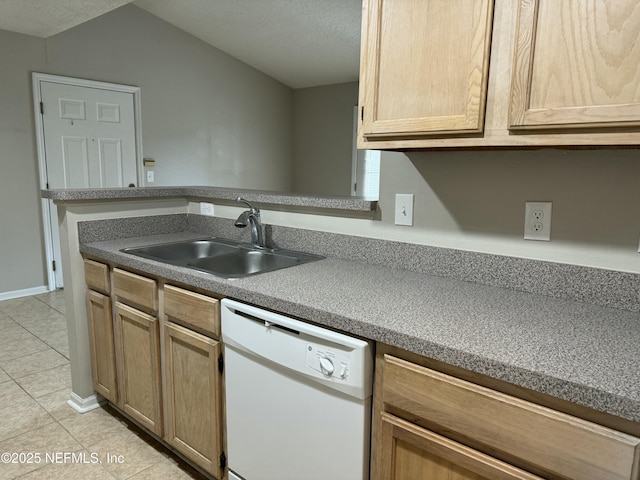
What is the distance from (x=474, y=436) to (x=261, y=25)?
4838 mm

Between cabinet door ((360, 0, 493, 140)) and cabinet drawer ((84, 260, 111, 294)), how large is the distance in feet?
4.45

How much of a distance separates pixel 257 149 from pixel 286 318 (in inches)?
207

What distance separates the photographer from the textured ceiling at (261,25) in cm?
346

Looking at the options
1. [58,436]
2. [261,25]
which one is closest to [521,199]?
[58,436]

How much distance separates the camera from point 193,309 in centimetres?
162

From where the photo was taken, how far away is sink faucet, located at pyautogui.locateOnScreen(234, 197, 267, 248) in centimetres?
202

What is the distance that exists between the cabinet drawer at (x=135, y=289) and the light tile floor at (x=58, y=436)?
2.19 ft

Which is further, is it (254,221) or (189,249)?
(189,249)

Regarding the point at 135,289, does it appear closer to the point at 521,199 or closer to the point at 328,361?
the point at 328,361

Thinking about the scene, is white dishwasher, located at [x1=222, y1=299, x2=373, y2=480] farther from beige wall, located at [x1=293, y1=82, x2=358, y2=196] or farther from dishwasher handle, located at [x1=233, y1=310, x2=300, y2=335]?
beige wall, located at [x1=293, y1=82, x2=358, y2=196]

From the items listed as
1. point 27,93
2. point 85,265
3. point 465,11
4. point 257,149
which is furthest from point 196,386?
point 257,149

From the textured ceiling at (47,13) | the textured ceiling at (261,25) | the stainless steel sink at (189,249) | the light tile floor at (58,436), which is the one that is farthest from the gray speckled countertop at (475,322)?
the textured ceiling at (261,25)

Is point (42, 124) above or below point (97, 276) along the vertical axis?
above

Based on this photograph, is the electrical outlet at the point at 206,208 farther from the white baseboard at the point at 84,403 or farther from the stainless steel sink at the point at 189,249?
the white baseboard at the point at 84,403
